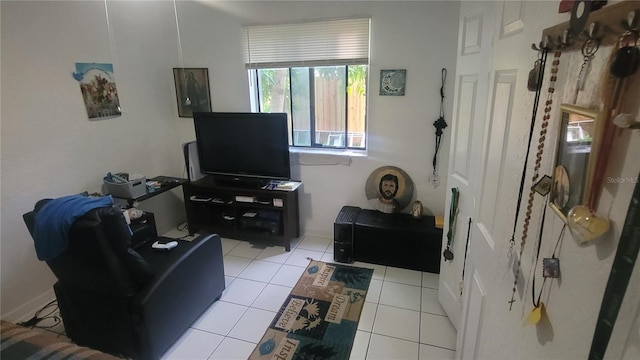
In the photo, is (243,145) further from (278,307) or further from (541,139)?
(541,139)

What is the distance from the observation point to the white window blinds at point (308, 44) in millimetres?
2898

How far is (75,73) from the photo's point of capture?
8.57ft

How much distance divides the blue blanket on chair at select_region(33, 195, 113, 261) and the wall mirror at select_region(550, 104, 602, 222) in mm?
1929

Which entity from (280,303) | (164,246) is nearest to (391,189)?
(280,303)

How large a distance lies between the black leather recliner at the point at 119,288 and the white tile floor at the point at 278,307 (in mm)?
205

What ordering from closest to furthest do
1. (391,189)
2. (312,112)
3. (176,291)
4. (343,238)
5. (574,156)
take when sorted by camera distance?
(574,156), (176,291), (343,238), (391,189), (312,112)

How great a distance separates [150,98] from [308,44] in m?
A: 1.74

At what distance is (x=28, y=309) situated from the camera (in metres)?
2.42

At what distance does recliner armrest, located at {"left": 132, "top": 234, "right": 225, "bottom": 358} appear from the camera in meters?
1.82

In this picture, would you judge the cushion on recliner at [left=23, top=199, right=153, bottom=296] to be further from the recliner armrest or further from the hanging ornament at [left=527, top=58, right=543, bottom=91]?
the hanging ornament at [left=527, top=58, right=543, bottom=91]

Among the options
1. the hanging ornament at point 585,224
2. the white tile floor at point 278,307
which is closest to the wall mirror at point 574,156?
the hanging ornament at point 585,224

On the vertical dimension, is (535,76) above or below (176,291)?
above

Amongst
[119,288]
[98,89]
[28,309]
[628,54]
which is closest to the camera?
[628,54]

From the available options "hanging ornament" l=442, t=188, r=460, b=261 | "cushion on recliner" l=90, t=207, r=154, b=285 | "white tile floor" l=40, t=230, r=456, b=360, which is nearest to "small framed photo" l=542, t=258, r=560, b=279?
"hanging ornament" l=442, t=188, r=460, b=261
